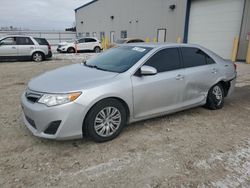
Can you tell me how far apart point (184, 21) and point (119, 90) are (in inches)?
557

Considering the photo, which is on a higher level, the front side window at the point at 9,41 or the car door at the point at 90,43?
the front side window at the point at 9,41

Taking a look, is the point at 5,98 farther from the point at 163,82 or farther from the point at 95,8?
the point at 95,8

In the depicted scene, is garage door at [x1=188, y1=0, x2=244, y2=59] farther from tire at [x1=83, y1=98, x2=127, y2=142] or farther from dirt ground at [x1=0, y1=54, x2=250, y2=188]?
tire at [x1=83, y1=98, x2=127, y2=142]

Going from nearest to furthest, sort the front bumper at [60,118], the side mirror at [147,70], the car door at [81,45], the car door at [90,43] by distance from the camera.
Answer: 1. the front bumper at [60,118]
2. the side mirror at [147,70]
3. the car door at [81,45]
4. the car door at [90,43]

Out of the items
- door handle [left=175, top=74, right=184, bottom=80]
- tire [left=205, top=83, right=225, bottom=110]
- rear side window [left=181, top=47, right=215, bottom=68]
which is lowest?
tire [left=205, top=83, right=225, bottom=110]

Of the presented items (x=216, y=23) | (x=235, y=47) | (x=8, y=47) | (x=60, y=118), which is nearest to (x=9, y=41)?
(x=8, y=47)

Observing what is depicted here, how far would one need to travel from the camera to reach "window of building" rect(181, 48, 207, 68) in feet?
12.6

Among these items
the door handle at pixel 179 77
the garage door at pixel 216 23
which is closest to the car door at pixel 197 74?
the door handle at pixel 179 77

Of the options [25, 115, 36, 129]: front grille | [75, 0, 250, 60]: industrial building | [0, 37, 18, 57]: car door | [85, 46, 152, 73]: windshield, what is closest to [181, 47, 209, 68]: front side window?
[85, 46, 152, 73]: windshield

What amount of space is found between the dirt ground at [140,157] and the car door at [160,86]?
371mm

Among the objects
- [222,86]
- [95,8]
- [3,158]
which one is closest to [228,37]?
[222,86]

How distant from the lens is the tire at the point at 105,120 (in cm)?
281

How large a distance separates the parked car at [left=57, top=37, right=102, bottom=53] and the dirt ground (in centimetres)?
1539

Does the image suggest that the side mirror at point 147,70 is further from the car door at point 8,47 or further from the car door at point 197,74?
the car door at point 8,47
